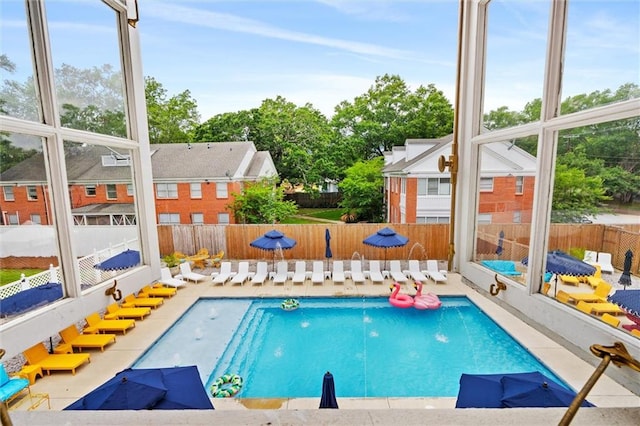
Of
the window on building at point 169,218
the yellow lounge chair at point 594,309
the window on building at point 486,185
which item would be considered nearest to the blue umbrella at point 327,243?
the window on building at point 486,185

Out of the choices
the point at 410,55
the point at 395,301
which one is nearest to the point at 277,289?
the point at 395,301

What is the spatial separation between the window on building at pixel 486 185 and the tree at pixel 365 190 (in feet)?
65.1

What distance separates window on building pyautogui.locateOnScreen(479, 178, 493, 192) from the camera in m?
4.00

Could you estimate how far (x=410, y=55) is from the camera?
2634cm

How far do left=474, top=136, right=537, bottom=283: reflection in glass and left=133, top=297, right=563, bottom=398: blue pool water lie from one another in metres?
4.18

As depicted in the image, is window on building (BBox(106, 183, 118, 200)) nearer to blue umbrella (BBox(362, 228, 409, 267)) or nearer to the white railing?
the white railing

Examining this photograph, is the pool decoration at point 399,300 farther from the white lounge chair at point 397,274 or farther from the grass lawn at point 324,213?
the grass lawn at point 324,213

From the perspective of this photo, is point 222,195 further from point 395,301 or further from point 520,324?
point 520,324

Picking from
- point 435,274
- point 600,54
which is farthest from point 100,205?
point 435,274

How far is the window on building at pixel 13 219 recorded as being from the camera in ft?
12.4

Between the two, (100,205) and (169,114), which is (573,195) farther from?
(169,114)

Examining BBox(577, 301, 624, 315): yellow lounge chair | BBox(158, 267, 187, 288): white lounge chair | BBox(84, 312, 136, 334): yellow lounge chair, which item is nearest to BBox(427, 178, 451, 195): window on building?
BBox(158, 267, 187, 288): white lounge chair

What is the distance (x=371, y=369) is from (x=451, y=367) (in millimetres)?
1924

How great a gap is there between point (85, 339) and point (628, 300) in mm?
9981
